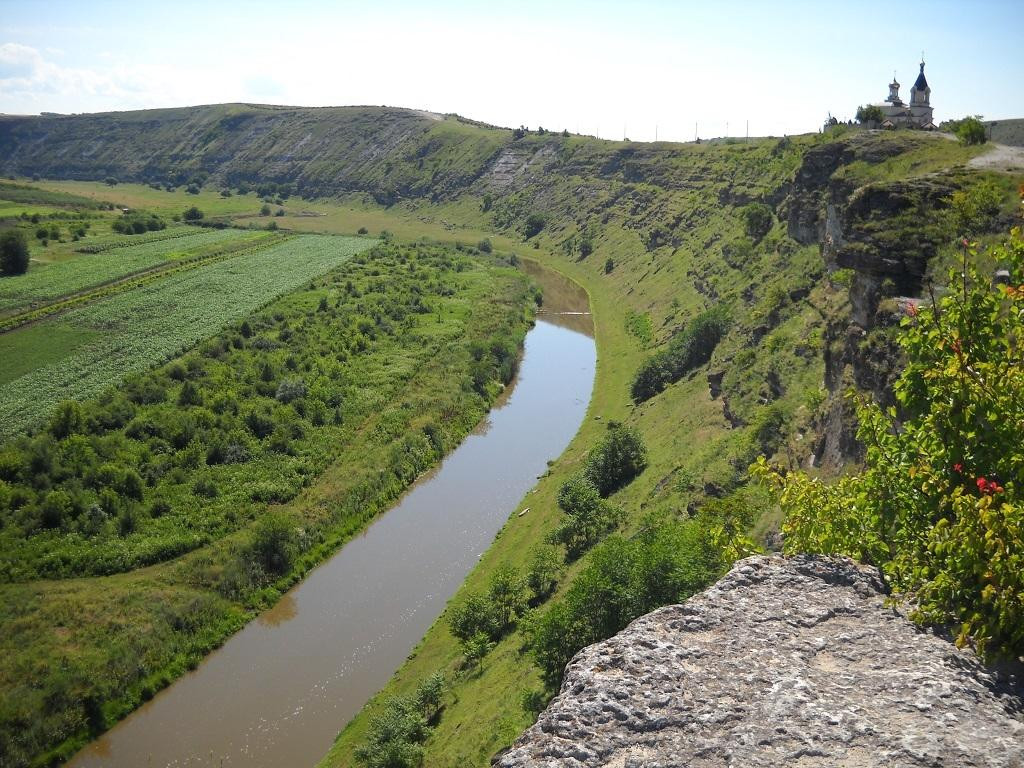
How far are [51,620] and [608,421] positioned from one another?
33373 mm

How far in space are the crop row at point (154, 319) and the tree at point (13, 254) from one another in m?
16.7

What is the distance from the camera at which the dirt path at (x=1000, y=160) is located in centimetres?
3075

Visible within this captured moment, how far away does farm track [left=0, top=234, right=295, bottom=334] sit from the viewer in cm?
7194

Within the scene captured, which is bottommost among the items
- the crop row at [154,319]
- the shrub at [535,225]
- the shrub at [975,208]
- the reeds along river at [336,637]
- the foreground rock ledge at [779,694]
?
the reeds along river at [336,637]

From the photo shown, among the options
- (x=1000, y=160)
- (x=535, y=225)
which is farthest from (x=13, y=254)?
(x=1000, y=160)

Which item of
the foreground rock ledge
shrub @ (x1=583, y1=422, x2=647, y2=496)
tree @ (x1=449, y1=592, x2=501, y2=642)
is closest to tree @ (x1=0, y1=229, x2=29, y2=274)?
shrub @ (x1=583, y1=422, x2=647, y2=496)

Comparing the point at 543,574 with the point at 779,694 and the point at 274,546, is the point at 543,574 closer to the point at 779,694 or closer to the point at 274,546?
the point at 274,546

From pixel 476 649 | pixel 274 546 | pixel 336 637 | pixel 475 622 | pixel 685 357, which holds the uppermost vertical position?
pixel 685 357

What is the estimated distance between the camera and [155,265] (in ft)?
328

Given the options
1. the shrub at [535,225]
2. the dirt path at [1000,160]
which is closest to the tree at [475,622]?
the dirt path at [1000,160]

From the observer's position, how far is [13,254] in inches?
3543

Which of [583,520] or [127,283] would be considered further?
[127,283]

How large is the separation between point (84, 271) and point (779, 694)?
103 m

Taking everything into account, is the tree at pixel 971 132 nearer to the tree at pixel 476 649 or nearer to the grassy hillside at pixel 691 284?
the grassy hillside at pixel 691 284
